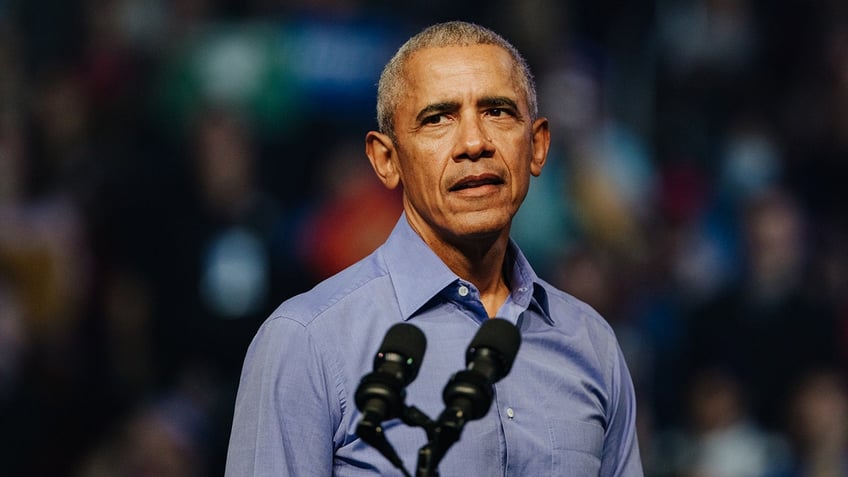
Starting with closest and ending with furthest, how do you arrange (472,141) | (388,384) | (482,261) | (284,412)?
(388,384) → (284,412) → (472,141) → (482,261)

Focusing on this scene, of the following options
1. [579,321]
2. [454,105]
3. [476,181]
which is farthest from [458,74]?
[579,321]

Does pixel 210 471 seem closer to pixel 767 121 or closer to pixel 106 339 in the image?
pixel 106 339

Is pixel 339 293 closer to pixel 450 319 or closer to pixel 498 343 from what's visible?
pixel 450 319

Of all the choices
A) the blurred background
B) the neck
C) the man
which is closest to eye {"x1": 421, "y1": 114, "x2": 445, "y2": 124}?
the man

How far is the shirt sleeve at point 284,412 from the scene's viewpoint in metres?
2.36

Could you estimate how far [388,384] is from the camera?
2.01 metres

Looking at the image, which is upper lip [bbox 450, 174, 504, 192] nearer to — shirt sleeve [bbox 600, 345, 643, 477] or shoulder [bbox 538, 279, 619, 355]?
shoulder [bbox 538, 279, 619, 355]

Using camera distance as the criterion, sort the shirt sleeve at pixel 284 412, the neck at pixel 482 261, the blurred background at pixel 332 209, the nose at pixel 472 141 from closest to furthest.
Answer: the shirt sleeve at pixel 284 412
the nose at pixel 472 141
the neck at pixel 482 261
the blurred background at pixel 332 209

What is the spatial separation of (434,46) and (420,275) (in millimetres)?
409

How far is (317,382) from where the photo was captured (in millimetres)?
2393

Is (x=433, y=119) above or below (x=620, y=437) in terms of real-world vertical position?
above

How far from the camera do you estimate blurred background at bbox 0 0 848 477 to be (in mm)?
5867

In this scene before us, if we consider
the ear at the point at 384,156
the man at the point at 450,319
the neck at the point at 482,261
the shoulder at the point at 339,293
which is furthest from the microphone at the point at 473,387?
the ear at the point at 384,156

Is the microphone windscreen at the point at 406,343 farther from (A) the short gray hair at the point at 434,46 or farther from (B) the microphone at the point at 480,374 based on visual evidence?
(A) the short gray hair at the point at 434,46
